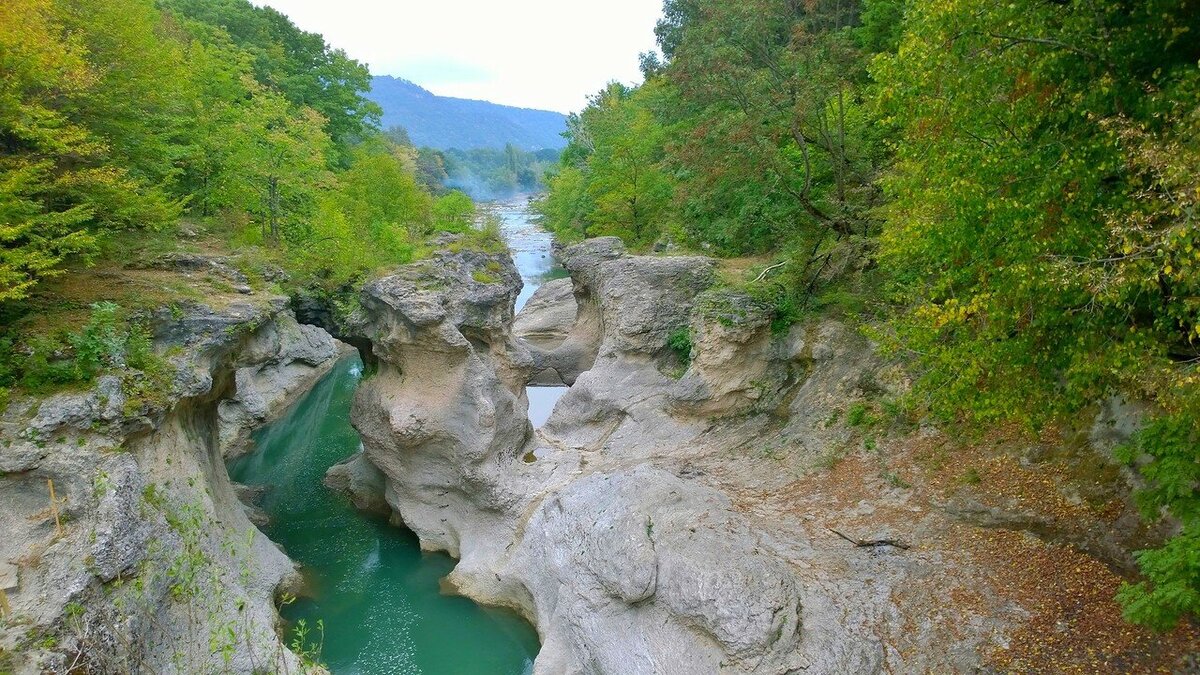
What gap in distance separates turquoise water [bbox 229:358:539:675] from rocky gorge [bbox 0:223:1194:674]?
23.6 inches

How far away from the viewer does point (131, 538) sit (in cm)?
1061

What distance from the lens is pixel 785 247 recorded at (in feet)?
66.5

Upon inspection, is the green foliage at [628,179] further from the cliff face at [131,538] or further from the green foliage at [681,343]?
the cliff face at [131,538]

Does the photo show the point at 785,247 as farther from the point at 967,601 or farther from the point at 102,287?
the point at 102,287

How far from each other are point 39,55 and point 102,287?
4.35 m

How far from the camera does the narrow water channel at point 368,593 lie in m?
14.7

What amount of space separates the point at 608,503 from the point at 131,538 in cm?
808

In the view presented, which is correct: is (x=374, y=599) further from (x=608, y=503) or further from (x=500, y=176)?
(x=500, y=176)

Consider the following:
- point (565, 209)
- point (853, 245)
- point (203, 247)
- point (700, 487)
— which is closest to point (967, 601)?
point (700, 487)

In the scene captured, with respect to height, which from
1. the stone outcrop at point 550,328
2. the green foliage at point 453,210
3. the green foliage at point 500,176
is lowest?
the green foliage at point 500,176

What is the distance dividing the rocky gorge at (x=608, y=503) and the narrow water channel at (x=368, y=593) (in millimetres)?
603

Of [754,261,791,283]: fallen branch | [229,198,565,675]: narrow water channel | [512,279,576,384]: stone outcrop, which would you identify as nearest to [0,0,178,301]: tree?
[229,198,565,675]: narrow water channel

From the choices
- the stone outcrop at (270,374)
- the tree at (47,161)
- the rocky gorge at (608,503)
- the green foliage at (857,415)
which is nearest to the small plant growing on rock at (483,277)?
the rocky gorge at (608,503)

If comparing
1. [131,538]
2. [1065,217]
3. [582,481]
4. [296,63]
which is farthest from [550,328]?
[1065,217]
